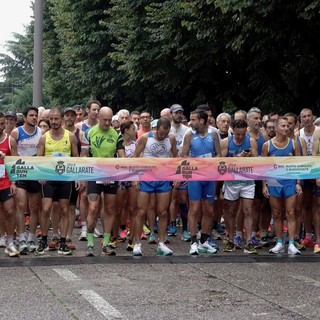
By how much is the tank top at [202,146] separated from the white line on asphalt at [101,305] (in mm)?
3871

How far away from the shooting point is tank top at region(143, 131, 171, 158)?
40.7ft

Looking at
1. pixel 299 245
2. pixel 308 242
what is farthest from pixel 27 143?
pixel 308 242

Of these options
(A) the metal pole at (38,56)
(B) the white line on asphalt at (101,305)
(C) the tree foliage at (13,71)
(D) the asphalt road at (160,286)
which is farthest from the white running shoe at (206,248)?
(C) the tree foliage at (13,71)

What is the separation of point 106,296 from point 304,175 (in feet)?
15.3

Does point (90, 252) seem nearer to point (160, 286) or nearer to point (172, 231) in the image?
point (160, 286)

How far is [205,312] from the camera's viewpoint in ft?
27.6

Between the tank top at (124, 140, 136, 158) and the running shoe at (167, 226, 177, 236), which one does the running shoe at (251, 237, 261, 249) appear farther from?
the tank top at (124, 140, 136, 158)

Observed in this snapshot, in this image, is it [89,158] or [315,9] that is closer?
[89,158]

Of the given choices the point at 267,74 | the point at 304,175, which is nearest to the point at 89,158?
the point at 304,175

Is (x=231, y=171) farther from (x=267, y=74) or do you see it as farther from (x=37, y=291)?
(x=267, y=74)

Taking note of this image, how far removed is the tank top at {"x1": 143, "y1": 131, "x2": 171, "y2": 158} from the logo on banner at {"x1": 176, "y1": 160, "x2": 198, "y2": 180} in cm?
30

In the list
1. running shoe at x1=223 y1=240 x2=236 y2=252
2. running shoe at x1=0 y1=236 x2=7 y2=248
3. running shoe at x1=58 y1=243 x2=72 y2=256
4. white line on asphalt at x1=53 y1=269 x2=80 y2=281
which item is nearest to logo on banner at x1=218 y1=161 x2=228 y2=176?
running shoe at x1=223 y1=240 x2=236 y2=252

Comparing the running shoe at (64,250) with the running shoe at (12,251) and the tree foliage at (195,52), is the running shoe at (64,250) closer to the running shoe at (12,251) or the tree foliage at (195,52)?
the running shoe at (12,251)

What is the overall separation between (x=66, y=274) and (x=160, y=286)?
1304mm
